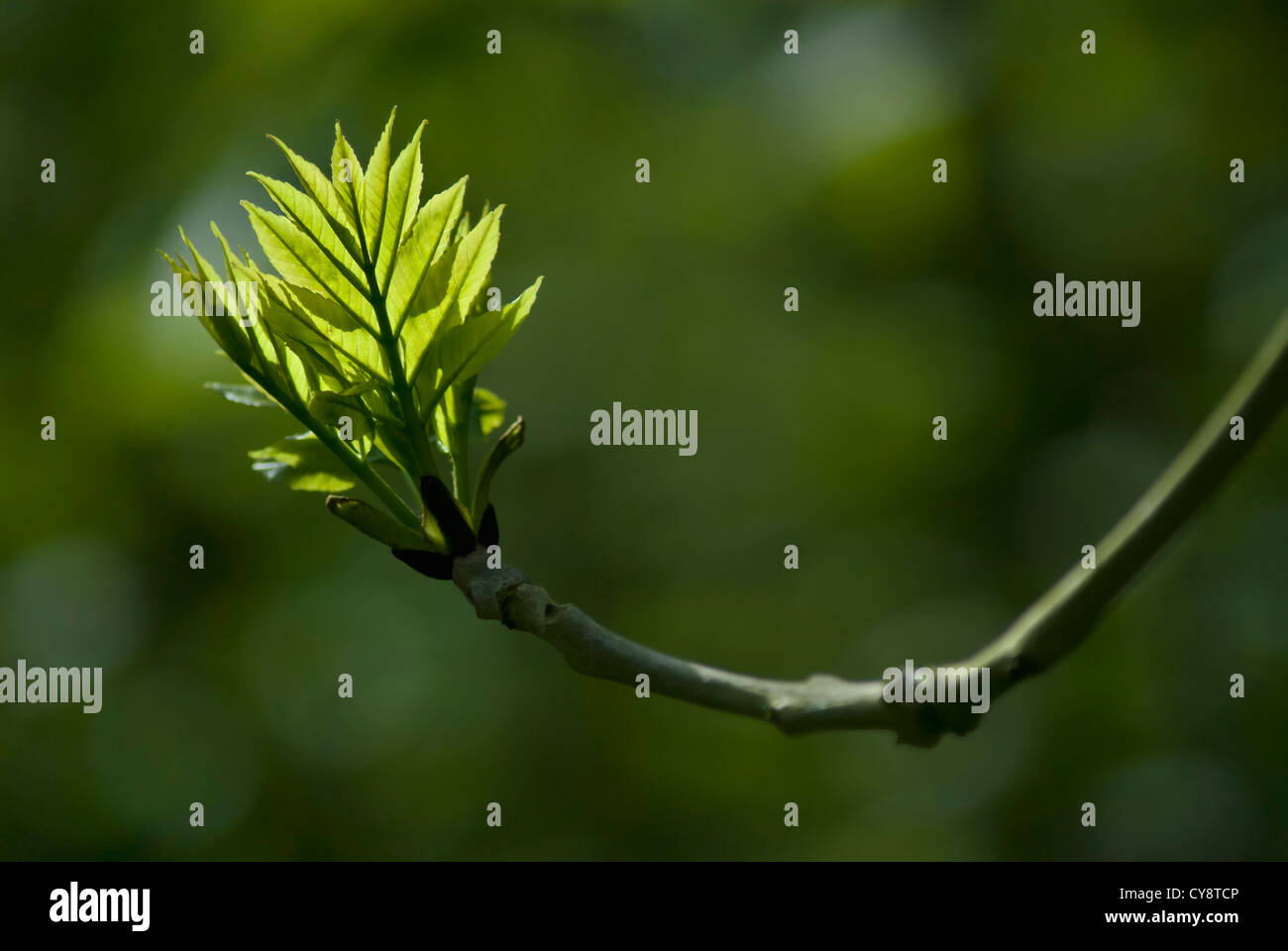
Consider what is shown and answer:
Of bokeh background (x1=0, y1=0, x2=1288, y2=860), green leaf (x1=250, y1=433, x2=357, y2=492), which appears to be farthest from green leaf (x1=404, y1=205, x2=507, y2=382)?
bokeh background (x1=0, y1=0, x2=1288, y2=860)

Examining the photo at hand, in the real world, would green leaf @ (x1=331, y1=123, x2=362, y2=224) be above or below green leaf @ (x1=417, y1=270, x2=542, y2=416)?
above

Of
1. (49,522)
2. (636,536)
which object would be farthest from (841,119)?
(49,522)

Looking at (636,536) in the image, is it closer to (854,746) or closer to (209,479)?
(854,746)

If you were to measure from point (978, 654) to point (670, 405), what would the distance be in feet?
10.1

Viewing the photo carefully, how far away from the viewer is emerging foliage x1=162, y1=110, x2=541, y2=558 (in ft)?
2.50

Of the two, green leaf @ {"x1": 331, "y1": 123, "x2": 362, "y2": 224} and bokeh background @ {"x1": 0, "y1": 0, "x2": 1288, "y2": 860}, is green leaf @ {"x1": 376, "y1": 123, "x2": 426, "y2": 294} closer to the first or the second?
green leaf @ {"x1": 331, "y1": 123, "x2": 362, "y2": 224}

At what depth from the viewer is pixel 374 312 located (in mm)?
776

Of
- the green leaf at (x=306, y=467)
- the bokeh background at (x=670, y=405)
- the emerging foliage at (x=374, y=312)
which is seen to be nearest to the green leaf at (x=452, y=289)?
the emerging foliage at (x=374, y=312)

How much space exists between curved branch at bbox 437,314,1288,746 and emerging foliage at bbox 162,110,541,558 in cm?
8

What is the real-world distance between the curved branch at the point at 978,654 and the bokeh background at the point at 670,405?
9.19 feet

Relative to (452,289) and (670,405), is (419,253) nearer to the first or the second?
(452,289)

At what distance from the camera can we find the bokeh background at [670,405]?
136 inches

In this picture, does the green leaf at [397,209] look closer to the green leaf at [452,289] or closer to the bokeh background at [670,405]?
the green leaf at [452,289]
